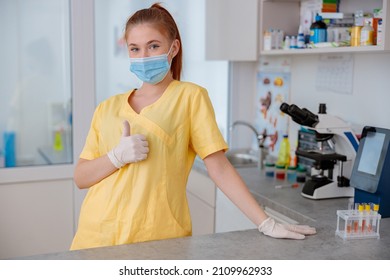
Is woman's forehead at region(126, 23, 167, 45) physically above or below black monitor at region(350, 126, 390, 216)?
above

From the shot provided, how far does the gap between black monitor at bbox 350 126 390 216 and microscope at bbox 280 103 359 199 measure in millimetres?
205

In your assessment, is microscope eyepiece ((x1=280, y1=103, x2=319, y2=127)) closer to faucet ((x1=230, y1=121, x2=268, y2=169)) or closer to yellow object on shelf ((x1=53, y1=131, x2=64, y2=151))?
faucet ((x1=230, y1=121, x2=268, y2=169))

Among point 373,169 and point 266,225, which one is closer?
point 266,225

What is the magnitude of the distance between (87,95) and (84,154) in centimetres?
165

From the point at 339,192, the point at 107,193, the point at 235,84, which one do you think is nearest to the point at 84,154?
the point at 107,193

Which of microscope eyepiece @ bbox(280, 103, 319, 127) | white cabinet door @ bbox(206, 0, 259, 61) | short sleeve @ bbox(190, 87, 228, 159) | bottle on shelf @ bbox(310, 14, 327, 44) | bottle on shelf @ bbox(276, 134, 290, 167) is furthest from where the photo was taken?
bottle on shelf @ bbox(276, 134, 290, 167)

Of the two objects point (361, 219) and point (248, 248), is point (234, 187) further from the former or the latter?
point (361, 219)

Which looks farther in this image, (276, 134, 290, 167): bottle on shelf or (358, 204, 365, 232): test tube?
(276, 134, 290, 167): bottle on shelf

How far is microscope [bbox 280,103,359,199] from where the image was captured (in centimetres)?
247

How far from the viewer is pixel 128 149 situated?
5.32 feet

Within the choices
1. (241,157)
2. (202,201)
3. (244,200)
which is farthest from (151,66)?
(241,157)

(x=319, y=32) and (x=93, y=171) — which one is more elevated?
(x=319, y=32)

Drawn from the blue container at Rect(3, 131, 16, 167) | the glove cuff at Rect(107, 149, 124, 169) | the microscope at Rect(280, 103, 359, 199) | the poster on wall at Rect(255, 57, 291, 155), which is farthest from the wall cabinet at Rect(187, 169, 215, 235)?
the glove cuff at Rect(107, 149, 124, 169)

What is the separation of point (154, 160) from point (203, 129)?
0.19 meters
